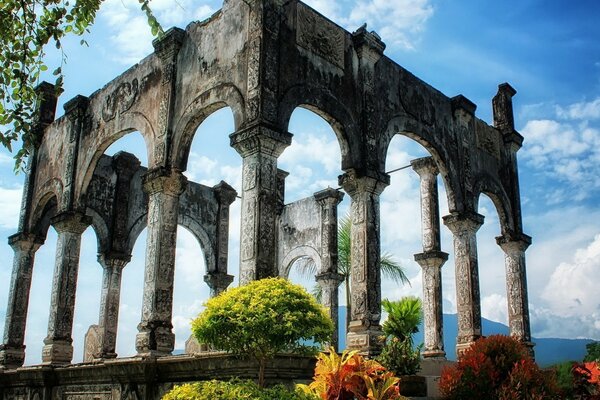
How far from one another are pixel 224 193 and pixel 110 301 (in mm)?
4981

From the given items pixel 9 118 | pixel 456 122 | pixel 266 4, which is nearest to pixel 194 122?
pixel 266 4

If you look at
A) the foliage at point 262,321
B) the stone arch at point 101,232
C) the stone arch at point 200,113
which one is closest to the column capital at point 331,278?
the stone arch at point 101,232

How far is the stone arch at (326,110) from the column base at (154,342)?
413 cm

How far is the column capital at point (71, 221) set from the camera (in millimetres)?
14641

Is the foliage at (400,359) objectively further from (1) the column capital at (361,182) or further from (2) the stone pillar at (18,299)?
(2) the stone pillar at (18,299)

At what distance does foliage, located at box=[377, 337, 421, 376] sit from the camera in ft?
32.2

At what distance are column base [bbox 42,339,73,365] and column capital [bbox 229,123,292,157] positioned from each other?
674 centimetres

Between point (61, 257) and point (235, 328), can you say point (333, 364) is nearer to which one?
point (235, 328)

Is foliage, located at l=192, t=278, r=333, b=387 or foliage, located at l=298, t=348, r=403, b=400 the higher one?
foliage, located at l=192, t=278, r=333, b=387

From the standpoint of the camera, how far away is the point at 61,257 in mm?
14656

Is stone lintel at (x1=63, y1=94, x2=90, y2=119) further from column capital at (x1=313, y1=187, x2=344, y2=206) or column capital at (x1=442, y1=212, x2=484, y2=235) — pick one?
column capital at (x1=442, y1=212, x2=484, y2=235)

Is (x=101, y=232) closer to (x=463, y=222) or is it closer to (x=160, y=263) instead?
(x=160, y=263)

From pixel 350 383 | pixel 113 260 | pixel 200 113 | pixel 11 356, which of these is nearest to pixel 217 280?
pixel 113 260

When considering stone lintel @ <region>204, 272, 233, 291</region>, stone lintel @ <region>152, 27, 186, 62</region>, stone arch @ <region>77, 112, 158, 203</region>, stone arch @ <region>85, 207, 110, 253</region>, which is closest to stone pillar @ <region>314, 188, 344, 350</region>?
stone lintel @ <region>204, 272, 233, 291</region>
